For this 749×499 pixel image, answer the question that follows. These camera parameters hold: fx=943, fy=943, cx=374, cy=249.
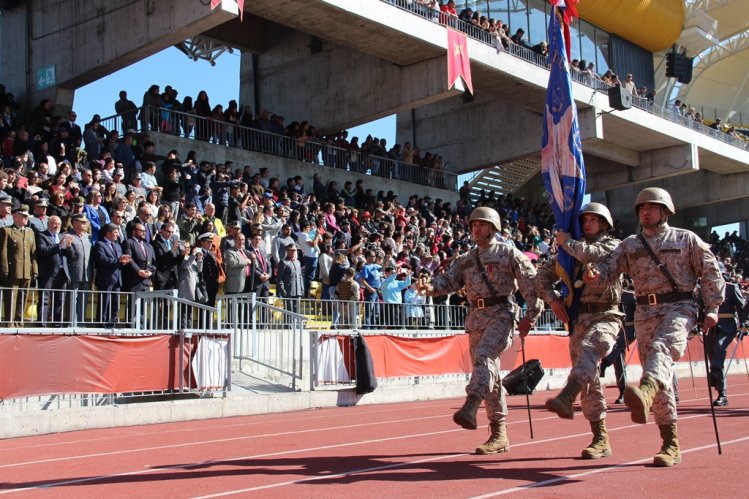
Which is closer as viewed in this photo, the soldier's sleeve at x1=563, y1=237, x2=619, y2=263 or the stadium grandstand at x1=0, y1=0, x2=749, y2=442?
the soldier's sleeve at x1=563, y1=237, x2=619, y2=263

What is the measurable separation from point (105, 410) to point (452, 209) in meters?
24.0

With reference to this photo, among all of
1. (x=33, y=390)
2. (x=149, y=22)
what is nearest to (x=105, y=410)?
(x=33, y=390)

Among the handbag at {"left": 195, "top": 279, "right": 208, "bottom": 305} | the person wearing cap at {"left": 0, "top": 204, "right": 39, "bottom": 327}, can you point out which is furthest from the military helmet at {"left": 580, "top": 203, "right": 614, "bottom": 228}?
the handbag at {"left": 195, "top": 279, "right": 208, "bottom": 305}

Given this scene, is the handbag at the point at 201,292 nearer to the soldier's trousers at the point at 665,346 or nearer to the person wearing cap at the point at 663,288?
the person wearing cap at the point at 663,288

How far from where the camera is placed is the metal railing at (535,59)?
29.9 meters

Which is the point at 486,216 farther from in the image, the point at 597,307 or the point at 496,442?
the point at 496,442

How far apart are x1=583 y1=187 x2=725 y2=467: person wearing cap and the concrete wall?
64.1ft

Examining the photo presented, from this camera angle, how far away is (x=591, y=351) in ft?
26.9

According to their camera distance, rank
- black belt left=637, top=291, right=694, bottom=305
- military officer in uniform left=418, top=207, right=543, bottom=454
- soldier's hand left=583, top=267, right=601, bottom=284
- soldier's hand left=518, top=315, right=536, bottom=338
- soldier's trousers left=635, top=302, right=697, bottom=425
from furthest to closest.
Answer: soldier's hand left=518, top=315, right=536, bottom=338 < military officer in uniform left=418, top=207, right=543, bottom=454 < soldier's hand left=583, top=267, right=601, bottom=284 < black belt left=637, top=291, right=694, bottom=305 < soldier's trousers left=635, top=302, right=697, bottom=425

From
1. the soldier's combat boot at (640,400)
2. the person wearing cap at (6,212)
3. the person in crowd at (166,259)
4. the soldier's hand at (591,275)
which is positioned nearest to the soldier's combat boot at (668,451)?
the soldier's combat boot at (640,400)

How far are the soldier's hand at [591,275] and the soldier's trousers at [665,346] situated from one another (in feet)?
1.79

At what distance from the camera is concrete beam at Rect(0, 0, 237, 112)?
2370cm

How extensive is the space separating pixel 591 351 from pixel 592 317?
54 centimetres

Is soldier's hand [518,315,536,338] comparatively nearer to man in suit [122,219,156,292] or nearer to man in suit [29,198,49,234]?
man in suit [122,219,156,292]
